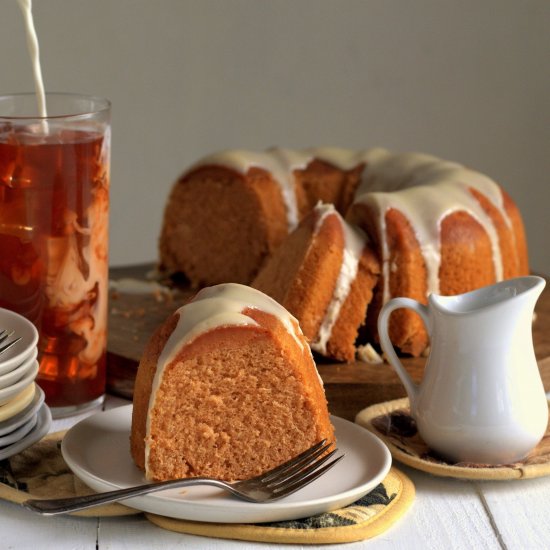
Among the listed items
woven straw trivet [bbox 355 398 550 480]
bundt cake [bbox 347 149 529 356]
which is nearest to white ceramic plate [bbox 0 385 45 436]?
woven straw trivet [bbox 355 398 550 480]

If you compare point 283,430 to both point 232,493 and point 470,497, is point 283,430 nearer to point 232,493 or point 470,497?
point 232,493

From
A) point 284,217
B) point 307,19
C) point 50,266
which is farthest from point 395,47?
point 50,266

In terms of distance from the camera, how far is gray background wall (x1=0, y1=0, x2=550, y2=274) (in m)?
3.89

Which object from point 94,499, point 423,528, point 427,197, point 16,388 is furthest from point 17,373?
point 427,197

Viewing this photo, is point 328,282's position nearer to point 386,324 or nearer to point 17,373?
point 386,324

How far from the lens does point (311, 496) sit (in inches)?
58.2

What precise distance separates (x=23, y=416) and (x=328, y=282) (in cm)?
72

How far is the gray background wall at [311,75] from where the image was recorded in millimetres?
3887

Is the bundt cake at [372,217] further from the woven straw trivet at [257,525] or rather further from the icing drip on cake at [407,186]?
the woven straw trivet at [257,525]

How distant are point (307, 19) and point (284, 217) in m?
1.45

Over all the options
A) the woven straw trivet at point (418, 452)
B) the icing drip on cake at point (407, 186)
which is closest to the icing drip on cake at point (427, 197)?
the icing drip on cake at point (407, 186)

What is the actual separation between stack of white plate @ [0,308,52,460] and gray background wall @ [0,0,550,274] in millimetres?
2392

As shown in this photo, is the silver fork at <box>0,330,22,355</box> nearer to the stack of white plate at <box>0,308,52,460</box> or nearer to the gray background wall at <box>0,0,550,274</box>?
the stack of white plate at <box>0,308,52,460</box>

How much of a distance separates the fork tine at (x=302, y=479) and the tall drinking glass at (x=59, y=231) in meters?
0.59
